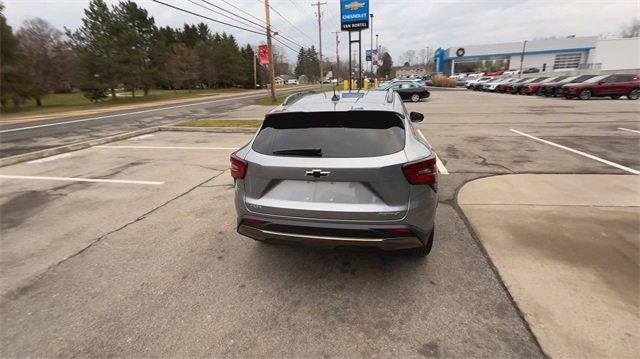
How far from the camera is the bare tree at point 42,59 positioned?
32594 millimetres

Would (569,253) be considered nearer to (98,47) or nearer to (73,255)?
(73,255)

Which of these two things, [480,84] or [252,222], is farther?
[480,84]

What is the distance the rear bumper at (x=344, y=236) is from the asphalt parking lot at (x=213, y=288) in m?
0.34

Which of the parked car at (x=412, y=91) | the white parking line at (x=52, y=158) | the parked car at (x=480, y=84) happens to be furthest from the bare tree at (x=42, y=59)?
the parked car at (x=480, y=84)

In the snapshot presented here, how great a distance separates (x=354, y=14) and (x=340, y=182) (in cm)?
2727

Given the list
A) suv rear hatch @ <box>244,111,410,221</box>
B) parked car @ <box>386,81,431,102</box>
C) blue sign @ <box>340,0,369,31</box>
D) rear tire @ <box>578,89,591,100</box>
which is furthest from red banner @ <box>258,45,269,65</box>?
suv rear hatch @ <box>244,111,410,221</box>

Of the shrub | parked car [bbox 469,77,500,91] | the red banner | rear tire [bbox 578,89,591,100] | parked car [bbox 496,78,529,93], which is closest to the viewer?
rear tire [bbox 578,89,591,100]

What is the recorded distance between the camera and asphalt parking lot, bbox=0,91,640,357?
8.38ft

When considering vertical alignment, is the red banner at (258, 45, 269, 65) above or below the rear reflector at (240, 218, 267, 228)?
above

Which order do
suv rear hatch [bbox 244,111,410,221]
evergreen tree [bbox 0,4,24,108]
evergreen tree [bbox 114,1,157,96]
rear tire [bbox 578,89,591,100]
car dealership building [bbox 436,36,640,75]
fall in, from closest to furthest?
suv rear hatch [bbox 244,111,410,221] → rear tire [bbox 578,89,591,100] → evergreen tree [bbox 0,4,24,108] → evergreen tree [bbox 114,1,157,96] → car dealership building [bbox 436,36,640,75]

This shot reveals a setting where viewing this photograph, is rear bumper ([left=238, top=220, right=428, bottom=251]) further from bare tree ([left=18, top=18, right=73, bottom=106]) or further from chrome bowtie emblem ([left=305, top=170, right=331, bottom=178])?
bare tree ([left=18, top=18, right=73, bottom=106])

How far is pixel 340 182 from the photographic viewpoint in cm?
282

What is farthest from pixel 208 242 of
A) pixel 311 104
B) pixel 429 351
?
pixel 429 351

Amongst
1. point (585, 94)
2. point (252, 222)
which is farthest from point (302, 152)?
point (585, 94)
